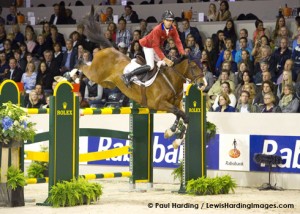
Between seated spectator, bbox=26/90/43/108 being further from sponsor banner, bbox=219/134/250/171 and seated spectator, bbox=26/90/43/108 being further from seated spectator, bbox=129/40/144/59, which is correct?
sponsor banner, bbox=219/134/250/171

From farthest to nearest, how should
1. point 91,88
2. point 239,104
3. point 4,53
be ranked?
1. point 4,53
2. point 91,88
3. point 239,104

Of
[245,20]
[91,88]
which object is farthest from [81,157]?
[245,20]

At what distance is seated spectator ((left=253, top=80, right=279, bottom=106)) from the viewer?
14.3m

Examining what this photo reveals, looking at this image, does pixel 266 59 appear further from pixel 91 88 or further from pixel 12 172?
pixel 12 172

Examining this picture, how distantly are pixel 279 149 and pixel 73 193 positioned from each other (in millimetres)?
3702

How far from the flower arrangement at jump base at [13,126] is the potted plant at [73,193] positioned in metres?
0.73

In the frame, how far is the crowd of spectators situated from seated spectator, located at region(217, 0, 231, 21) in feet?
→ 0.07

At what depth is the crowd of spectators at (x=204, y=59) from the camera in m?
14.6

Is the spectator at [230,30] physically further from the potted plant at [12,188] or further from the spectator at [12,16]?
the potted plant at [12,188]

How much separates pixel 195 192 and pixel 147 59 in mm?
2094

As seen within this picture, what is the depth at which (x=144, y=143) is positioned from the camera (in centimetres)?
1291

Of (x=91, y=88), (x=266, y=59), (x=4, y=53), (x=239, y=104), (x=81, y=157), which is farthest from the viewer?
(x=4, y=53)

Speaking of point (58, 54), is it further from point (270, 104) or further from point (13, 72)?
point (270, 104)

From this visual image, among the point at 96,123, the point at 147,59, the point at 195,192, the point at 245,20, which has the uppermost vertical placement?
the point at 245,20
